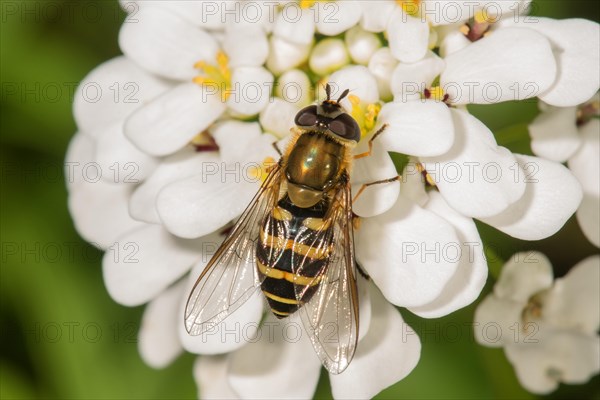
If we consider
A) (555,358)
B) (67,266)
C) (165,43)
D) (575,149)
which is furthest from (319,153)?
(67,266)

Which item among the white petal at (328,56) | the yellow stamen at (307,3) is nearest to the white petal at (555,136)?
the white petal at (328,56)

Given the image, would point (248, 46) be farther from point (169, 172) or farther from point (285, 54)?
point (169, 172)

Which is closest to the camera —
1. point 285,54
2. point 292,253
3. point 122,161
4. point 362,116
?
point 292,253

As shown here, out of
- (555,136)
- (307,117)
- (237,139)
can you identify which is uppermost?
(307,117)

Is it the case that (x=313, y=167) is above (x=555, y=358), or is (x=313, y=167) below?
above

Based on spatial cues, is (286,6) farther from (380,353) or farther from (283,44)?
(380,353)

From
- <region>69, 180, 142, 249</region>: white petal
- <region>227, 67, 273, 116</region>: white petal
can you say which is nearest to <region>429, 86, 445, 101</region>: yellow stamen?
<region>227, 67, 273, 116</region>: white petal

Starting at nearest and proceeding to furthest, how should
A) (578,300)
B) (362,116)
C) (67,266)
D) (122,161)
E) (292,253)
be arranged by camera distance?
(292,253)
(362,116)
(122,161)
(578,300)
(67,266)

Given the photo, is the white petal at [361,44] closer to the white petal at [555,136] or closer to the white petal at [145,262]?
the white petal at [555,136]
